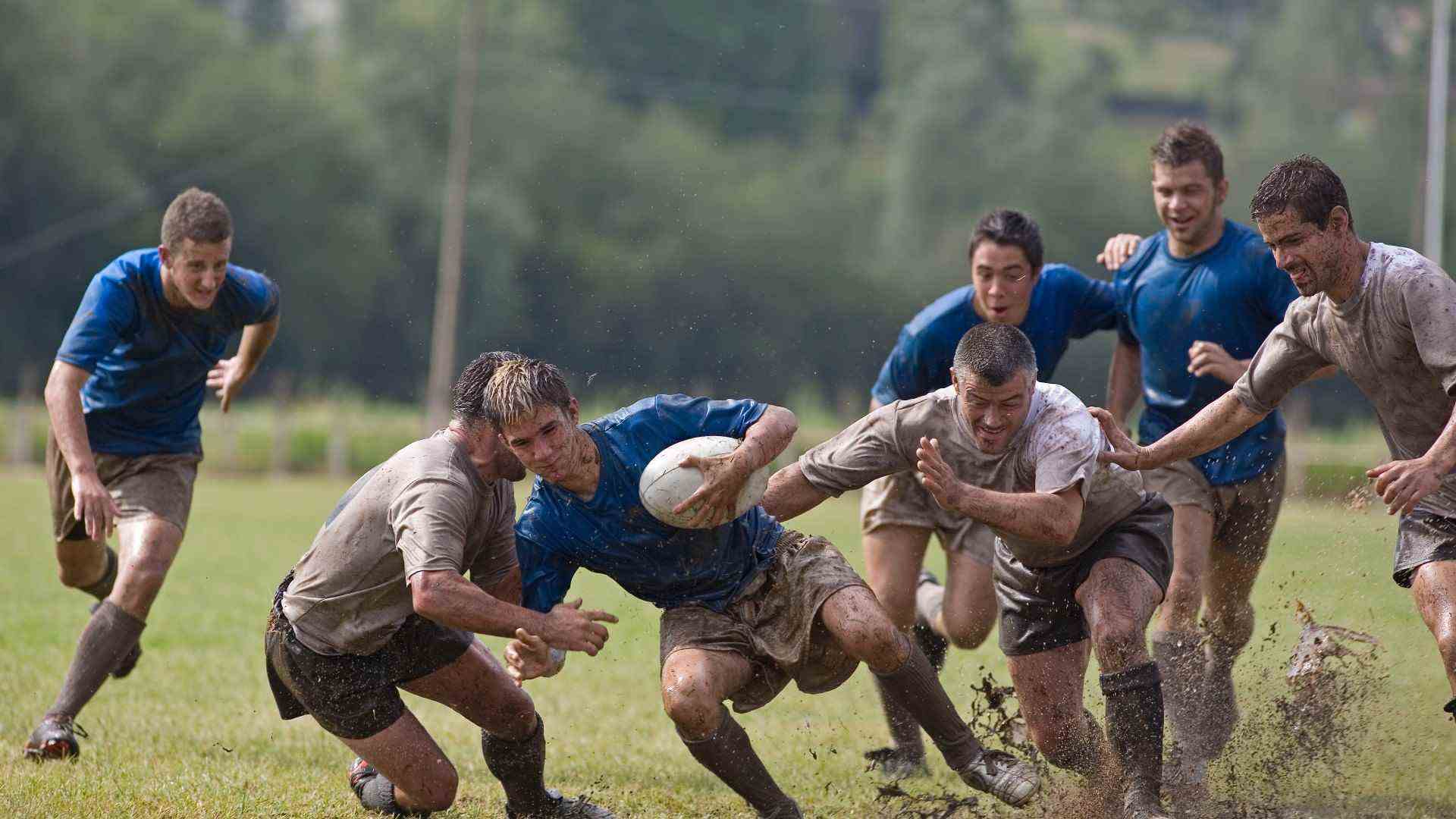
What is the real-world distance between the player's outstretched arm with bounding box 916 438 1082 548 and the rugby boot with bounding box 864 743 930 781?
1.68 m

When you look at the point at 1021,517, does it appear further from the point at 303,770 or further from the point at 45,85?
the point at 45,85

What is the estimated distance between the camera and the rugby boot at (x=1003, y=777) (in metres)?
5.86

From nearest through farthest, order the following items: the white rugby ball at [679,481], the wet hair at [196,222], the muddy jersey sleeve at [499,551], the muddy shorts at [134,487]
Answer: the white rugby ball at [679,481]
the muddy jersey sleeve at [499,551]
the wet hair at [196,222]
the muddy shorts at [134,487]

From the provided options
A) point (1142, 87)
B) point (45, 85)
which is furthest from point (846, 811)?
point (1142, 87)

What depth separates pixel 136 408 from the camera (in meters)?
7.55

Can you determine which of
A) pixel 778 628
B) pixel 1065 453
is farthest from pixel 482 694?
pixel 1065 453

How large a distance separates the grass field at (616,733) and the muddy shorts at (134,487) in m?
0.94

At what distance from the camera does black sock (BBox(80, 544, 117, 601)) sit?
26.2 feet

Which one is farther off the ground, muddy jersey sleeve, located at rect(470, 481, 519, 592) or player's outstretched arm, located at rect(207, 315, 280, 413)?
player's outstretched arm, located at rect(207, 315, 280, 413)

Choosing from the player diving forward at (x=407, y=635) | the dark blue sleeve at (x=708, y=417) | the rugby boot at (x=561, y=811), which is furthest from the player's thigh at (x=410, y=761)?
the dark blue sleeve at (x=708, y=417)

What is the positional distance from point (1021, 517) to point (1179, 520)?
1.87 m

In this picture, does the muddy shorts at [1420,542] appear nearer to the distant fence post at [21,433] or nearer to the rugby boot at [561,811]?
the rugby boot at [561,811]

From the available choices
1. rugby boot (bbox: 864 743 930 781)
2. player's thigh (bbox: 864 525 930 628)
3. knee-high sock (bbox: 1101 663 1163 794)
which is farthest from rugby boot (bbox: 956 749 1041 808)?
player's thigh (bbox: 864 525 930 628)

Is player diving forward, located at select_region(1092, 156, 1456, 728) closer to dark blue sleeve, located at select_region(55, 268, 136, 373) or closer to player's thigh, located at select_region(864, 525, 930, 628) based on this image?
player's thigh, located at select_region(864, 525, 930, 628)
